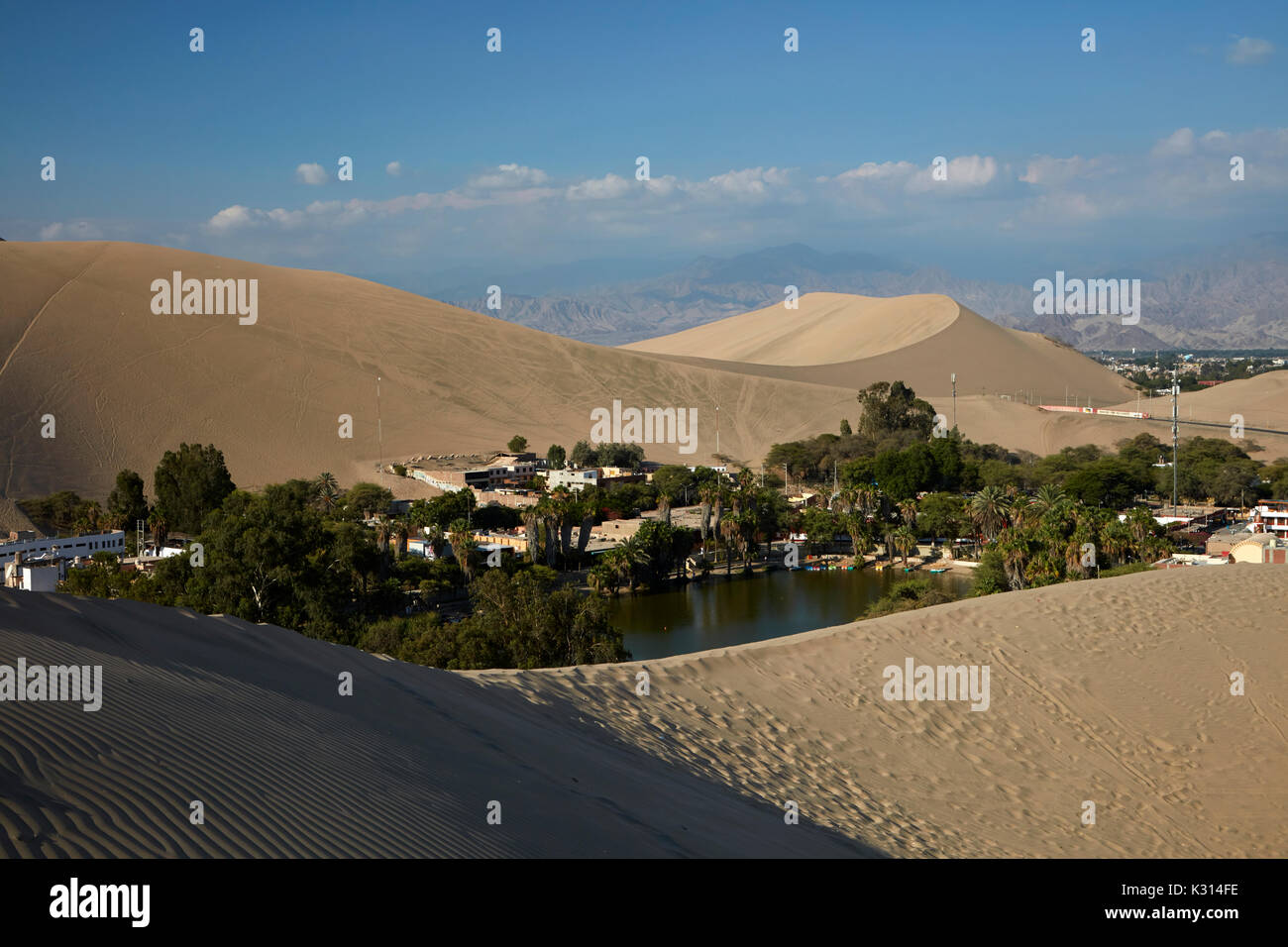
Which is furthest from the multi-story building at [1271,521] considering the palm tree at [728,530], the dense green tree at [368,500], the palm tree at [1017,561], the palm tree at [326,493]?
the palm tree at [326,493]

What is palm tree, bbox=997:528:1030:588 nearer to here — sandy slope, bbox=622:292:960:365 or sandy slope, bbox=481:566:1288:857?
sandy slope, bbox=481:566:1288:857

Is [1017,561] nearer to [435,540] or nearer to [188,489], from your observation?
[435,540]

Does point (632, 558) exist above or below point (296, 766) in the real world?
below

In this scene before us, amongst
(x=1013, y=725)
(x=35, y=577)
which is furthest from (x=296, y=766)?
(x=35, y=577)

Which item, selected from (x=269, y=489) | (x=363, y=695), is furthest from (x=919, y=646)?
(x=269, y=489)

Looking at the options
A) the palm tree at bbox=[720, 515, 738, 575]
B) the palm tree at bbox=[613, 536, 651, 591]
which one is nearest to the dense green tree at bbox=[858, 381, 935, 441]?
the palm tree at bbox=[720, 515, 738, 575]

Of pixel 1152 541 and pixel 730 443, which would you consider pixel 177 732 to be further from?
pixel 730 443
